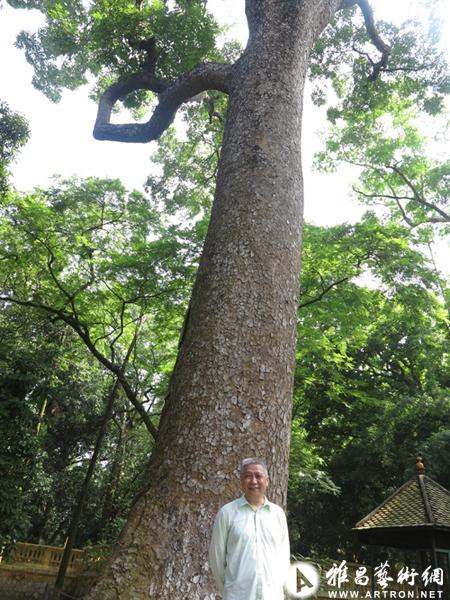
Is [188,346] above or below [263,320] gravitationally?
below

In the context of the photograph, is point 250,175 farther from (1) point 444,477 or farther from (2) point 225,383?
(1) point 444,477

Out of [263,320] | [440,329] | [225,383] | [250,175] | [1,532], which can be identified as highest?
[440,329]

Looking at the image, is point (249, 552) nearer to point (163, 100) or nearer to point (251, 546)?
point (251, 546)

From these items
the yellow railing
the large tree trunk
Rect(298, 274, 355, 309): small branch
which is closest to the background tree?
the large tree trunk

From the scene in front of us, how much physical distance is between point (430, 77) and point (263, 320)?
8.88 m

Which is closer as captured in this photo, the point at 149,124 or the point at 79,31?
the point at 149,124

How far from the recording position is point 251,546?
168 cm

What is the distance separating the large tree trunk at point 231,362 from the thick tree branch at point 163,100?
99 cm

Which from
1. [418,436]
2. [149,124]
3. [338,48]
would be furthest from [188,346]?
[418,436]

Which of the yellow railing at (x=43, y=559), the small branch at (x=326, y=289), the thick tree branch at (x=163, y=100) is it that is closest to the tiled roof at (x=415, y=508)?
the small branch at (x=326, y=289)

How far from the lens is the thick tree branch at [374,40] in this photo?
24.4 ft

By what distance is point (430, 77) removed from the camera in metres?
9.05

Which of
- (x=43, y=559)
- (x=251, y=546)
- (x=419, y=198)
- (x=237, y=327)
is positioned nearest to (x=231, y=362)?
(x=237, y=327)

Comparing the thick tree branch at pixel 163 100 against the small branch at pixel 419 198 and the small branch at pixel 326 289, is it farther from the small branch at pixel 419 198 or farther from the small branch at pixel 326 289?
the small branch at pixel 419 198
